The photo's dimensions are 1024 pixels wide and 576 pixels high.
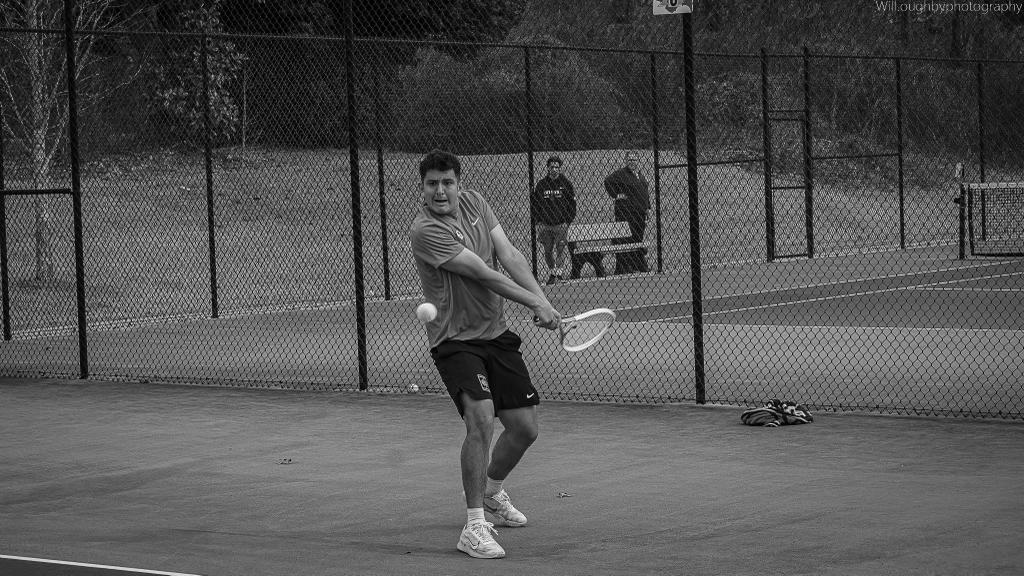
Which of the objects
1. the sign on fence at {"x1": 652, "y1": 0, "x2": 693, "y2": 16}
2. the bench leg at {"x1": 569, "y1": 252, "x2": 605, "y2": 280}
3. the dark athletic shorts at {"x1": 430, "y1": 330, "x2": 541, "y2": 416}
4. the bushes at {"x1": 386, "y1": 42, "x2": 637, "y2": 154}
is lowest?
the dark athletic shorts at {"x1": 430, "y1": 330, "x2": 541, "y2": 416}

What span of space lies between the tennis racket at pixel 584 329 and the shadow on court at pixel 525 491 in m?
0.78

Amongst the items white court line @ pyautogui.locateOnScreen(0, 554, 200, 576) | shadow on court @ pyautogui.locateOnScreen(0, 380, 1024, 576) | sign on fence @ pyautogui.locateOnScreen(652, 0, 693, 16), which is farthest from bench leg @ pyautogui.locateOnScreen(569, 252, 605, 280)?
Result: white court line @ pyautogui.locateOnScreen(0, 554, 200, 576)

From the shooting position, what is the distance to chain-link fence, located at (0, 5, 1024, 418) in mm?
12391

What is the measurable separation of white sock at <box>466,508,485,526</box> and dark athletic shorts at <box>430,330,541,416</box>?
0.43 metres

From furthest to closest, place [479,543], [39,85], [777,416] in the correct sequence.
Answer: [39,85]
[777,416]
[479,543]

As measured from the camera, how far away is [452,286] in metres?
6.63

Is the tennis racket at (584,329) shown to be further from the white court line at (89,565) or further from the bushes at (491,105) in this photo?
the bushes at (491,105)

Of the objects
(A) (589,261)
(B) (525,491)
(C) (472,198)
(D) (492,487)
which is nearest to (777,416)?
(B) (525,491)

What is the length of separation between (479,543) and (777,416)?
11.7 ft

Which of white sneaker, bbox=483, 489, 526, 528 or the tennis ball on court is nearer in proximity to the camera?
the tennis ball on court

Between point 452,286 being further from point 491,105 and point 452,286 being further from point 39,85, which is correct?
point 491,105

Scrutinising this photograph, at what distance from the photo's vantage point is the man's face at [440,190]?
21.6ft

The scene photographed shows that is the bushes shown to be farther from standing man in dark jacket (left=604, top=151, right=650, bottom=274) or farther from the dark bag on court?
the dark bag on court

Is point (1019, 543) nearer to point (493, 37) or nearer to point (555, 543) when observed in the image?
point (555, 543)
